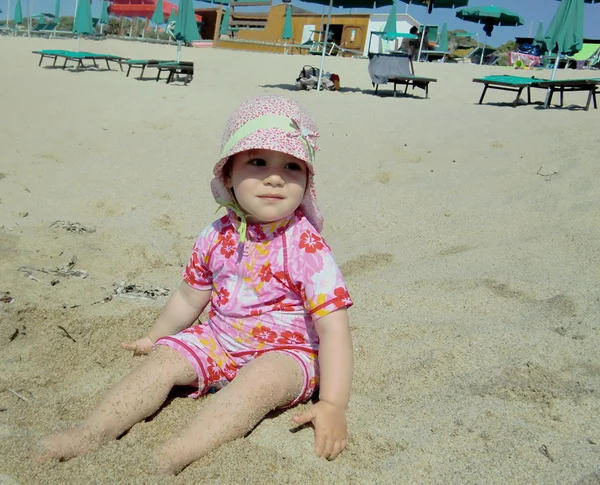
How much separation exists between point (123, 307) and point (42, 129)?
15.7 feet

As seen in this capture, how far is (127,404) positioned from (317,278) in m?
0.70

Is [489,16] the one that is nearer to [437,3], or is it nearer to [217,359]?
[437,3]

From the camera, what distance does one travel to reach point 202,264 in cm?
Answer: 210

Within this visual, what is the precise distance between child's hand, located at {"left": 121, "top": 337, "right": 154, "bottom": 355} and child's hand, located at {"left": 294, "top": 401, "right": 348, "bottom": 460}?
0.74m

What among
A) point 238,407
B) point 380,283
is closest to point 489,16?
point 380,283

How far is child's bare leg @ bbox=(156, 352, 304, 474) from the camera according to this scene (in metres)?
1.54

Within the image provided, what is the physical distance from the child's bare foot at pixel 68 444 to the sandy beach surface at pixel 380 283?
36mm

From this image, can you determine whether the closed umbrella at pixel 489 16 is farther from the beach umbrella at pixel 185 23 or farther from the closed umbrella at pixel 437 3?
the beach umbrella at pixel 185 23

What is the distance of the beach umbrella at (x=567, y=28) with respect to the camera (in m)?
10.8

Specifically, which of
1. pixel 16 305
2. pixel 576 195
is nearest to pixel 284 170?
pixel 16 305

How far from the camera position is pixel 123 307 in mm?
2615

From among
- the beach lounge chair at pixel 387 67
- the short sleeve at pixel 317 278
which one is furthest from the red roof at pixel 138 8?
the short sleeve at pixel 317 278

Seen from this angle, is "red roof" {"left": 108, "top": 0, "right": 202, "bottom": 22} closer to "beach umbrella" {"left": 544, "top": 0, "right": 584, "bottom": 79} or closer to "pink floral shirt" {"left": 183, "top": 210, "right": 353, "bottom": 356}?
"beach umbrella" {"left": 544, "top": 0, "right": 584, "bottom": 79}

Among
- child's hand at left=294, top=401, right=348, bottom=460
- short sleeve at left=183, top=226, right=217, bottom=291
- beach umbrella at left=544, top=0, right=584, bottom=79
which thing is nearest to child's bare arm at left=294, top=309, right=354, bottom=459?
child's hand at left=294, top=401, right=348, bottom=460
